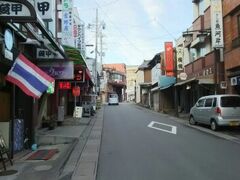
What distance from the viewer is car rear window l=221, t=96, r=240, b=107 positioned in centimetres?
1922

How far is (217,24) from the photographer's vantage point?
23469 mm

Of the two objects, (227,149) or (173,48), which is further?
(173,48)

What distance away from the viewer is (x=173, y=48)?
37.2 m

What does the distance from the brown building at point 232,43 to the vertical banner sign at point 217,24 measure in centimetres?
35

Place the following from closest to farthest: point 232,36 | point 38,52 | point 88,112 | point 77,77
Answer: point 38,52
point 232,36
point 77,77
point 88,112

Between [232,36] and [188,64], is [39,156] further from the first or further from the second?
[188,64]

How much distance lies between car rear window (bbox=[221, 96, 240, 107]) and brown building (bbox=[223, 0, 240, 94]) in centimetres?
263

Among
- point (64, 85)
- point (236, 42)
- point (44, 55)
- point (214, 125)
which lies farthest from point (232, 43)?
point (44, 55)

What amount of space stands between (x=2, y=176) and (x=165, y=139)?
842 cm

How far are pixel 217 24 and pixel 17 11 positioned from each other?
17049 mm

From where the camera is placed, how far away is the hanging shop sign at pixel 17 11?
855 centimetres

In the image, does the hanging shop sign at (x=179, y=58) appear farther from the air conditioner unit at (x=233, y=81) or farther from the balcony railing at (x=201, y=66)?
the air conditioner unit at (x=233, y=81)

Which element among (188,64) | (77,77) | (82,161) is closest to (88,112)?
(77,77)

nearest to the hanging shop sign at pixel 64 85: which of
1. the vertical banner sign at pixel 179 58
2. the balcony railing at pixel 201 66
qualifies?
the balcony railing at pixel 201 66
